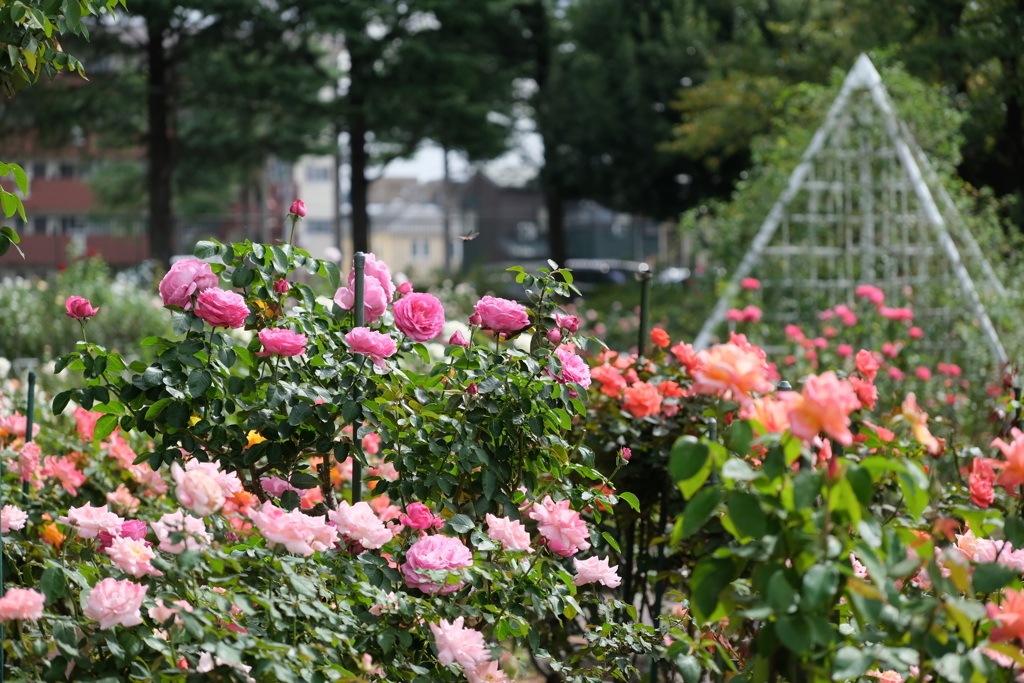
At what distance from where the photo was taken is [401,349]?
82.6 inches

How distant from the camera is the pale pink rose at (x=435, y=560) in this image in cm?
154

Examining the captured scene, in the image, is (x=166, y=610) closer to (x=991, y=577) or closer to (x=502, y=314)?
(x=502, y=314)

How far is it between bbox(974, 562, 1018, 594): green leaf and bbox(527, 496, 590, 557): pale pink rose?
72cm

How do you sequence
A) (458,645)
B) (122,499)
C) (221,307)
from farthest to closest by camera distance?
(122,499) → (221,307) → (458,645)

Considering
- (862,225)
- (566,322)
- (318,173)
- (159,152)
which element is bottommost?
(566,322)

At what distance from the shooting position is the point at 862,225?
22.2 feet

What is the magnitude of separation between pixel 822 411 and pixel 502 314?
91 centimetres

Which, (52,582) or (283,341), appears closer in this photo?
(52,582)

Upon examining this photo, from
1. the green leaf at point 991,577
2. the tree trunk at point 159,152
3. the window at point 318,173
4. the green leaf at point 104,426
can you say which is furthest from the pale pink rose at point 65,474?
the window at point 318,173

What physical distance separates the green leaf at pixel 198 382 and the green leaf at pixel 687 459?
42.3 inches

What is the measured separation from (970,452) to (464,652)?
1.37 metres

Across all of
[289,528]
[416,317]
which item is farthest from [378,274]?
[289,528]

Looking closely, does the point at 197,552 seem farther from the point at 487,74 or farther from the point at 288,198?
the point at 288,198

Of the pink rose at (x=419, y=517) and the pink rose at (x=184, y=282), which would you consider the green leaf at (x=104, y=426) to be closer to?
the pink rose at (x=184, y=282)
